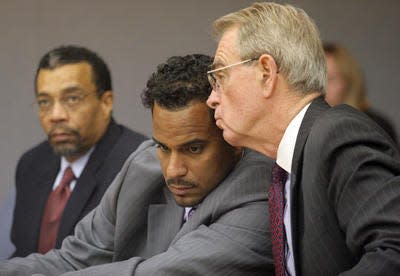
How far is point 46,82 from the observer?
14.3ft

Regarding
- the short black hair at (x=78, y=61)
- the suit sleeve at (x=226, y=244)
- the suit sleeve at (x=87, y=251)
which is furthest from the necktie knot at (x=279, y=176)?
the short black hair at (x=78, y=61)

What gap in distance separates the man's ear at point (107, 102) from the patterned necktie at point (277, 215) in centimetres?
188

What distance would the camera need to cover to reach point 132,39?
17.5 feet

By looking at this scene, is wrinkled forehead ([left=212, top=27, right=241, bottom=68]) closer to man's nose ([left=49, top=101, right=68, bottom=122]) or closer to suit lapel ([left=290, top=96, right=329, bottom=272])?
suit lapel ([left=290, top=96, right=329, bottom=272])

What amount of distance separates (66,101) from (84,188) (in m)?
0.55

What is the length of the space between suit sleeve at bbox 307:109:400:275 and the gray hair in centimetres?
26

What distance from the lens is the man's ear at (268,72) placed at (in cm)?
254

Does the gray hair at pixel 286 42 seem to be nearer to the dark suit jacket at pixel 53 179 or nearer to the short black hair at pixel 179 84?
the short black hair at pixel 179 84

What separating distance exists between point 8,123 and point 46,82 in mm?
1160

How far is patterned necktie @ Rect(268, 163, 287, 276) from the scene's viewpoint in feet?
8.27

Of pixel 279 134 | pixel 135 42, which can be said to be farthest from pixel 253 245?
pixel 135 42

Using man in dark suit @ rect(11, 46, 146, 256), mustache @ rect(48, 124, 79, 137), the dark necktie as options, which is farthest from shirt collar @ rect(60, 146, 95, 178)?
the dark necktie

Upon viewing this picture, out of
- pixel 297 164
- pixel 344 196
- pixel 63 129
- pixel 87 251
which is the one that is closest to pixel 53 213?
pixel 63 129

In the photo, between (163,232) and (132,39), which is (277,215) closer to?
(163,232)
